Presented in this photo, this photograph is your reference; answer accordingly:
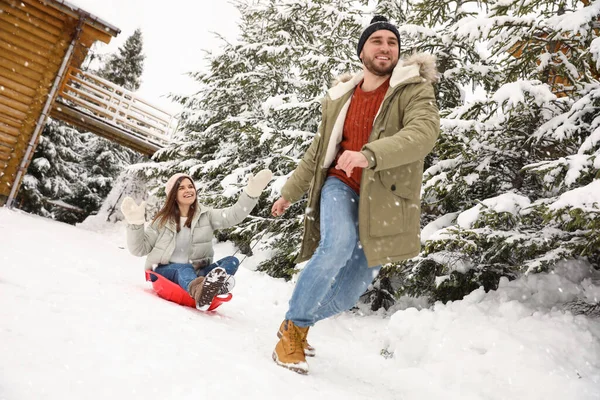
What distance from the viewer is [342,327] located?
14.9 feet

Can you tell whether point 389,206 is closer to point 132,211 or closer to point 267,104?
point 132,211

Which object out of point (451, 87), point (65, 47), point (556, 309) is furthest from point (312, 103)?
point (65, 47)

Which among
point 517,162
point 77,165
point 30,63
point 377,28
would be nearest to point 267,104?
point 517,162

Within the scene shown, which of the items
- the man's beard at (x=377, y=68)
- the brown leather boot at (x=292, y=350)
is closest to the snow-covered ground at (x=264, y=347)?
the brown leather boot at (x=292, y=350)

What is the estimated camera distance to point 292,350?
2.34 meters

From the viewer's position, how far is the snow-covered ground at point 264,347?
5.18 feet

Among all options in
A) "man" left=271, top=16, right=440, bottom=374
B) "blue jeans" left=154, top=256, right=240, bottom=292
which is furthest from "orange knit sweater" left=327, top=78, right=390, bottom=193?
"blue jeans" left=154, top=256, right=240, bottom=292

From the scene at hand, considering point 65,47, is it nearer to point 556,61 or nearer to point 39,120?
point 39,120

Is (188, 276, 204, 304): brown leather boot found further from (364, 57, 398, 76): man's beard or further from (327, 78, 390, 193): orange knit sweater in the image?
(364, 57, 398, 76): man's beard

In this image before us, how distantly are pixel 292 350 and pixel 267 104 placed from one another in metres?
5.48

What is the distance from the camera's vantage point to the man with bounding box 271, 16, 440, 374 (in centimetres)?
232

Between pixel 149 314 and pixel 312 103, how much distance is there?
4.39 m

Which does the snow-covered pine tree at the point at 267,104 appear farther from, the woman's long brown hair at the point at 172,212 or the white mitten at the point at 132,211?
the white mitten at the point at 132,211

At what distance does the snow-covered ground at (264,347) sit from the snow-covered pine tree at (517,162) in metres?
0.49
